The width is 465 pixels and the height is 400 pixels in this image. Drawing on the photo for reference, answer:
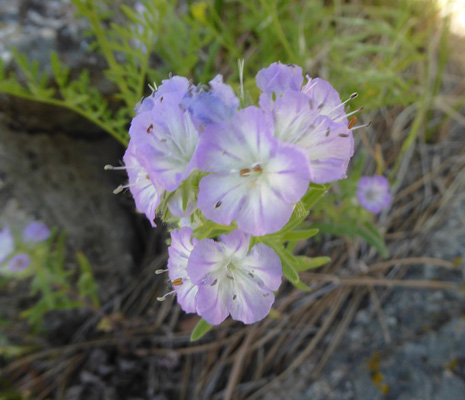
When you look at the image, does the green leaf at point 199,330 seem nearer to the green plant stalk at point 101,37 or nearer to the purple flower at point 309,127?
the purple flower at point 309,127

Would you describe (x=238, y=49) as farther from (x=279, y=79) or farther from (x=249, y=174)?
(x=249, y=174)

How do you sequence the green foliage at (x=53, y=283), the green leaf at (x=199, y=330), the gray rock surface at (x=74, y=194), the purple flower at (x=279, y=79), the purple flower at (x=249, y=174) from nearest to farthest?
the purple flower at (x=249, y=174), the purple flower at (x=279, y=79), the green leaf at (x=199, y=330), the green foliage at (x=53, y=283), the gray rock surface at (x=74, y=194)

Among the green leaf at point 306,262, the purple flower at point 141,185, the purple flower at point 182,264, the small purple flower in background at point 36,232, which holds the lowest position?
the small purple flower in background at point 36,232

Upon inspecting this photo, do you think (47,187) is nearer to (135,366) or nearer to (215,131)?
(135,366)

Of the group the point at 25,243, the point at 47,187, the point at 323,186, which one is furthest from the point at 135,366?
the point at 323,186

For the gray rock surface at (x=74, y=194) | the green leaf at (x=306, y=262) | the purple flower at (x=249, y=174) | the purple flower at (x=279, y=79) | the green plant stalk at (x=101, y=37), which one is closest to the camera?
the purple flower at (x=249, y=174)

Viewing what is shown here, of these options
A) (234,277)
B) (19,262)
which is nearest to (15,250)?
(19,262)

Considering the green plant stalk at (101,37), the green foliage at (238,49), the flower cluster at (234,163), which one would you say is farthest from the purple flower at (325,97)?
the green plant stalk at (101,37)

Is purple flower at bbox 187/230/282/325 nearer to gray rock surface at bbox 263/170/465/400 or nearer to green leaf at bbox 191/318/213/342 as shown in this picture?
green leaf at bbox 191/318/213/342
